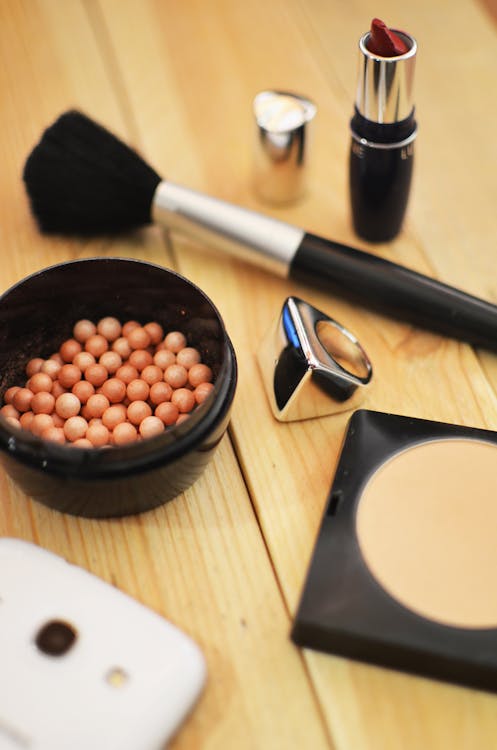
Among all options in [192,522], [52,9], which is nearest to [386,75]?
[192,522]

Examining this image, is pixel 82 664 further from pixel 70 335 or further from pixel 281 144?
pixel 281 144

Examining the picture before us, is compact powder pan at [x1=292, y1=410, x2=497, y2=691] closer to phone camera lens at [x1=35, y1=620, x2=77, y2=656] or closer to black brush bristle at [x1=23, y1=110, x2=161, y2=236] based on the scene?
phone camera lens at [x1=35, y1=620, x2=77, y2=656]

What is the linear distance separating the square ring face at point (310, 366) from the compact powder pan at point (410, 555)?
0.02 meters

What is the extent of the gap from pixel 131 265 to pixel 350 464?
0.18 meters

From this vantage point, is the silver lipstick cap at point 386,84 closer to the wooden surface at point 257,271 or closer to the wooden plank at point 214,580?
the wooden surface at point 257,271

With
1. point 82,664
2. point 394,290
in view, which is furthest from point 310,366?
point 82,664

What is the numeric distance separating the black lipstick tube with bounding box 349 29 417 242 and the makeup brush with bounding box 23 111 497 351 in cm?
5

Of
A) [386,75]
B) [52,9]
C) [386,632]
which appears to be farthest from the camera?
[52,9]

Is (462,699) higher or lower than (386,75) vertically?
lower

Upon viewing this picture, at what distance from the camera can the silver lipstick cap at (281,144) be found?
0.64m

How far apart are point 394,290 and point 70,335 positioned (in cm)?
22

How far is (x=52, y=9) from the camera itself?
84 cm

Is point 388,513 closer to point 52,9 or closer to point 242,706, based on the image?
point 242,706

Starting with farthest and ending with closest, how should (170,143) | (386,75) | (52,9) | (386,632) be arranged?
(52,9), (170,143), (386,75), (386,632)
